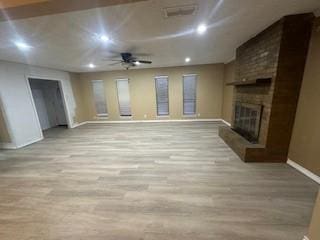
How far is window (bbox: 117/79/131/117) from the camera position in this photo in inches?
289

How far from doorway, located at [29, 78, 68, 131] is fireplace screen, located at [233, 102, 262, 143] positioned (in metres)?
6.81

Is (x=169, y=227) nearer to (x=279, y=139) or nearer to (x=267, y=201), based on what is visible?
(x=267, y=201)

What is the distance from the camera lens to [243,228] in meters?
1.68

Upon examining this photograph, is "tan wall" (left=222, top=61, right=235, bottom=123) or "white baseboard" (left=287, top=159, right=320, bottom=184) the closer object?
"white baseboard" (left=287, top=159, right=320, bottom=184)

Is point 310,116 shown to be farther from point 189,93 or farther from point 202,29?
point 189,93

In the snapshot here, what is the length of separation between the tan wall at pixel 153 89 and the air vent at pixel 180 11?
4688 millimetres

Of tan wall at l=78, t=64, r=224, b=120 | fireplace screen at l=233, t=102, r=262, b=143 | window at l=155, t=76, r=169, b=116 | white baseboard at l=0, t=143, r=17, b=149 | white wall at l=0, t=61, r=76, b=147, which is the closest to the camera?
fireplace screen at l=233, t=102, r=262, b=143

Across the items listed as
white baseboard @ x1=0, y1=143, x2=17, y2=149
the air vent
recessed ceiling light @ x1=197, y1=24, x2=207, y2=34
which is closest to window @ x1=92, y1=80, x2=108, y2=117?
white baseboard @ x1=0, y1=143, x2=17, y2=149

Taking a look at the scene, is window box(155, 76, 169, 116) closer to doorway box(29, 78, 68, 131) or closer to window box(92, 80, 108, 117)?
window box(92, 80, 108, 117)

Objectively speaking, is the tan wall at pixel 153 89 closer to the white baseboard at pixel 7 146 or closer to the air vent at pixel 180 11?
the white baseboard at pixel 7 146

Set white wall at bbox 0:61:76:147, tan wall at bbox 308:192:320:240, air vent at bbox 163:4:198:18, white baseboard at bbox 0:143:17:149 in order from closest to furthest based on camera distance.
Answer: tan wall at bbox 308:192:320:240 < air vent at bbox 163:4:198:18 < white wall at bbox 0:61:76:147 < white baseboard at bbox 0:143:17:149

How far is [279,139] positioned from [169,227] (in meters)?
2.59

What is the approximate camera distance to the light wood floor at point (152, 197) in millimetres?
1714

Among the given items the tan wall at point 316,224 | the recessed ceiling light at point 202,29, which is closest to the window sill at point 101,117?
the recessed ceiling light at point 202,29
